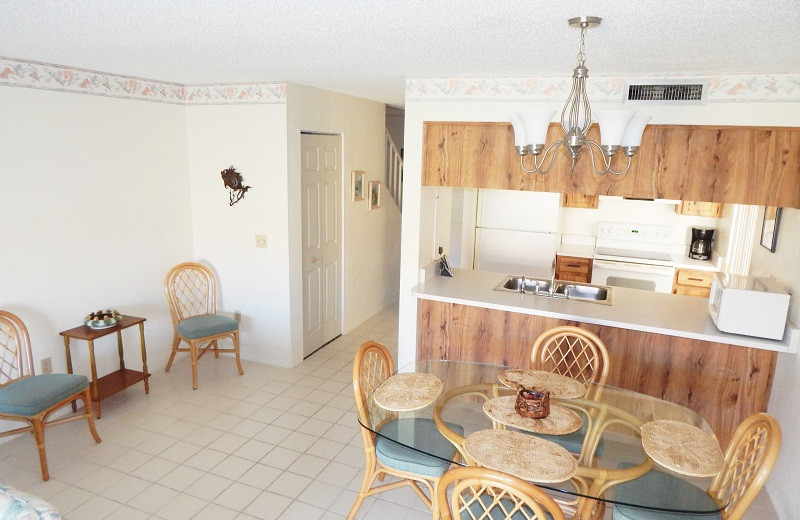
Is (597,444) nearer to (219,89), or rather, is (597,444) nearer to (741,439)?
(741,439)

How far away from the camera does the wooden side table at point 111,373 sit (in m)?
3.51

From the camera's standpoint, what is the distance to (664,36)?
216cm

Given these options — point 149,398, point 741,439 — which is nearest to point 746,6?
point 741,439

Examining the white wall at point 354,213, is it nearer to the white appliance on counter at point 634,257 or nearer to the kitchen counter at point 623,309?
the kitchen counter at point 623,309

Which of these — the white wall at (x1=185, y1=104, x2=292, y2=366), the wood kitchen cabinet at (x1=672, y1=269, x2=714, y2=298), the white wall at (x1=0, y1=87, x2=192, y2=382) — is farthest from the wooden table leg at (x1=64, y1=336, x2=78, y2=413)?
the wood kitchen cabinet at (x1=672, y1=269, x2=714, y2=298)

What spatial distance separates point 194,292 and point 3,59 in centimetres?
222

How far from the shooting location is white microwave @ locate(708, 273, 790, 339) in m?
2.94

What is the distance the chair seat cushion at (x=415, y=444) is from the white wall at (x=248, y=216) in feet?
7.49

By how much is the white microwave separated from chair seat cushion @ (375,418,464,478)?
1860mm

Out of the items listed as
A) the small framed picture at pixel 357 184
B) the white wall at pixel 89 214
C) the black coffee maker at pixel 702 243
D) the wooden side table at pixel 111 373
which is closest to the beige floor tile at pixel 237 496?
the wooden side table at pixel 111 373

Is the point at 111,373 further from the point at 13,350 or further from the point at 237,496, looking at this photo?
the point at 237,496

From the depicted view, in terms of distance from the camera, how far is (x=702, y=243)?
5.40 meters

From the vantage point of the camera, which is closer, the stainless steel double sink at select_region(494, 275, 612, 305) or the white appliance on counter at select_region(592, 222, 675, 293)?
the stainless steel double sink at select_region(494, 275, 612, 305)

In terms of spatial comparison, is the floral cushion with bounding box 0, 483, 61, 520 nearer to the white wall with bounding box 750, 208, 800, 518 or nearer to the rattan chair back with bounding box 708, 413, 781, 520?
the rattan chair back with bounding box 708, 413, 781, 520
